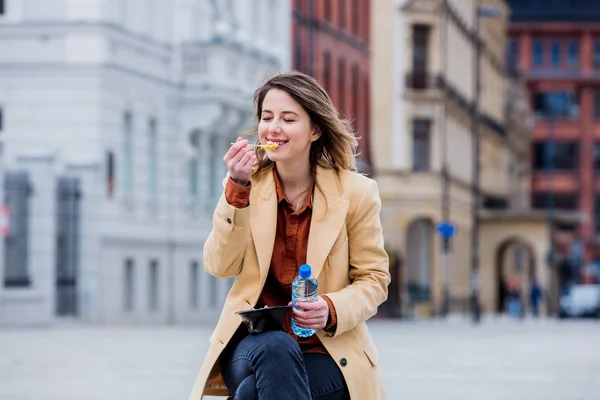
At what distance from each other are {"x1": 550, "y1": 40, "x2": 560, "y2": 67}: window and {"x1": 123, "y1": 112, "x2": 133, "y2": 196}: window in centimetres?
9032

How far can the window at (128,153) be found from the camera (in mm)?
38031

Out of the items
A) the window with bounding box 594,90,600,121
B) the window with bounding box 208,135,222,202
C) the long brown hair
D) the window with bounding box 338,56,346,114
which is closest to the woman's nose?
the long brown hair

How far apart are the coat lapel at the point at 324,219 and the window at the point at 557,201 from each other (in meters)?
118

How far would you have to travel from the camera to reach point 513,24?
124 meters

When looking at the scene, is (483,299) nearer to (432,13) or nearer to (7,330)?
(432,13)

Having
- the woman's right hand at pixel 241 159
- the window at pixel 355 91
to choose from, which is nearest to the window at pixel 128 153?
the window at pixel 355 91

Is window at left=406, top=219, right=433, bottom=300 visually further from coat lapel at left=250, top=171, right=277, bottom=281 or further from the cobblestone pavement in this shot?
coat lapel at left=250, top=171, right=277, bottom=281

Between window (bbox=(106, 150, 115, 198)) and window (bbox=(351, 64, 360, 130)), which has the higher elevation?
window (bbox=(351, 64, 360, 130))

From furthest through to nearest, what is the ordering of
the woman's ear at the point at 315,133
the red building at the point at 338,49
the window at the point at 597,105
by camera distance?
the window at the point at 597,105 → the red building at the point at 338,49 → the woman's ear at the point at 315,133

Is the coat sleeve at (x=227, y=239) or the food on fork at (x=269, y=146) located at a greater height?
the food on fork at (x=269, y=146)

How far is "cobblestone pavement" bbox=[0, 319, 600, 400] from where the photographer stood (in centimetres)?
1569

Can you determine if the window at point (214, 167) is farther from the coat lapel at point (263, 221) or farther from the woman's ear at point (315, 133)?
the coat lapel at point (263, 221)

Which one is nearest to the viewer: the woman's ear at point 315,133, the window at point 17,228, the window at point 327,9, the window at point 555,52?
the woman's ear at point 315,133

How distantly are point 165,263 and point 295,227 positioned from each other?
34.8 meters
